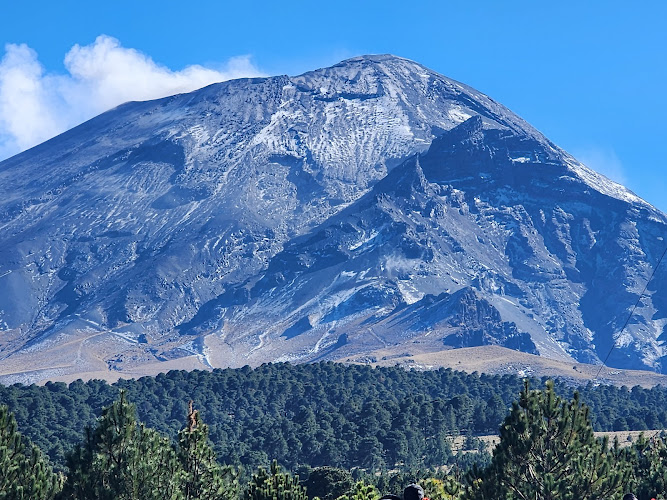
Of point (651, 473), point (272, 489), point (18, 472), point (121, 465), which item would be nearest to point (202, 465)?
point (272, 489)

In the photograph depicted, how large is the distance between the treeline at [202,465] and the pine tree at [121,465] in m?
0.04

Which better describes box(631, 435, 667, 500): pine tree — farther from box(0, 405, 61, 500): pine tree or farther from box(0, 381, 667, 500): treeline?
box(0, 405, 61, 500): pine tree

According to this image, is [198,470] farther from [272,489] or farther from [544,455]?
[544,455]

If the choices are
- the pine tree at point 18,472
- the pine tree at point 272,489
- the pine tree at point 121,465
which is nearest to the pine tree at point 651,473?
the pine tree at point 272,489

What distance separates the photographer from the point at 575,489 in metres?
53.6

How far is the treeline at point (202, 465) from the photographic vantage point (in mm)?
52719

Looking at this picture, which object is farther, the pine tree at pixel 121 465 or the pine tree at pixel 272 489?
the pine tree at pixel 272 489

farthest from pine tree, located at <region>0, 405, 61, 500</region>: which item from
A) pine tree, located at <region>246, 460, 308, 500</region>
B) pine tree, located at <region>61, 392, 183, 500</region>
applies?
pine tree, located at <region>246, 460, 308, 500</region>

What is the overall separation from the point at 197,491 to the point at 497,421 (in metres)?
146

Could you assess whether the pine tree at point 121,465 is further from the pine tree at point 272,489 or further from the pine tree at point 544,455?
the pine tree at point 544,455

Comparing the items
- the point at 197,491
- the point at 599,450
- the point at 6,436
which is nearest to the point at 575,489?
the point at 599,450

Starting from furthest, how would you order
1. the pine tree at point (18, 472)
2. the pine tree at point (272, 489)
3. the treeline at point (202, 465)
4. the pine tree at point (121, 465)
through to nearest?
the pine tree at point (272, 489)
the treeline at point (202, 465)
the pine tree at point (121, 465)
the pine tree at point (18, 472)

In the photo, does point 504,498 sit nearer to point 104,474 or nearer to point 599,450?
point 599,450

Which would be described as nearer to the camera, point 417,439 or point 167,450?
point 167,450
